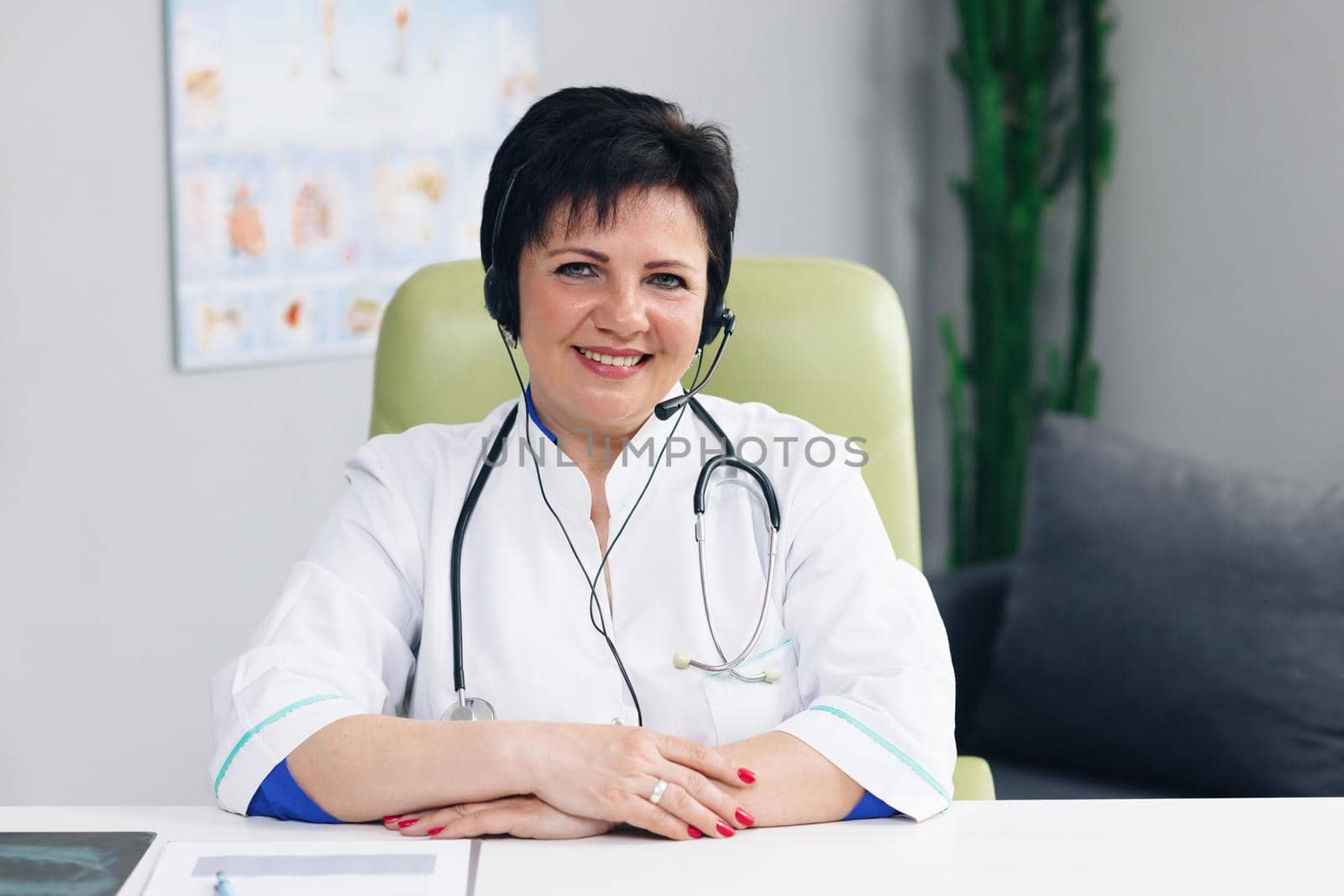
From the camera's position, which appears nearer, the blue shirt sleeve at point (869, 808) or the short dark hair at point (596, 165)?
the blue shirt sleeve at point (869, 808)

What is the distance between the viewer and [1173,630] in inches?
76.9

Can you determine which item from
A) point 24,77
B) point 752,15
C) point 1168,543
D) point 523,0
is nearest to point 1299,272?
Result: point 1168,543

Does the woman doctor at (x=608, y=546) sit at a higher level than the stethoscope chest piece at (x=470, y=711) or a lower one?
higher

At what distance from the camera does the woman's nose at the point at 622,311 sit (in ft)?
4.40

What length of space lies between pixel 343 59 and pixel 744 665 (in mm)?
1260

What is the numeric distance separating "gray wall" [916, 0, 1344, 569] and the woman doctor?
4.98 feet

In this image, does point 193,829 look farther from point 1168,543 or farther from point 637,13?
point 637,13

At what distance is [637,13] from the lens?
102 inches

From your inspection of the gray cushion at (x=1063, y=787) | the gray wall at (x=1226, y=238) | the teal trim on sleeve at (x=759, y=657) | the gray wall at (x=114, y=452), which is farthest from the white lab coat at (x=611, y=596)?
the gray wall at (x=1226, y=238)

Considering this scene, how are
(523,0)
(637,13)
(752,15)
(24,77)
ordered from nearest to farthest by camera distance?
(24,77)
(523,0)
(637,13)
(752,15)

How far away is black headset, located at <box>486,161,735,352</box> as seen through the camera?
139 cm

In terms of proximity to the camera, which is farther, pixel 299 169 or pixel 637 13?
pixel 637 13

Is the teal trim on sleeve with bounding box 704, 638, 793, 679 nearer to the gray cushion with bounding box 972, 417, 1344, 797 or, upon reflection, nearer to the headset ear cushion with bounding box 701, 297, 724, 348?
the headset ear cushion with bounding box 701, 297, 724, 348

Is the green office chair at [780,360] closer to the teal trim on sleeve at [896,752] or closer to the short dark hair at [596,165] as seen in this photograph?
the short dark hair at [596,165]
